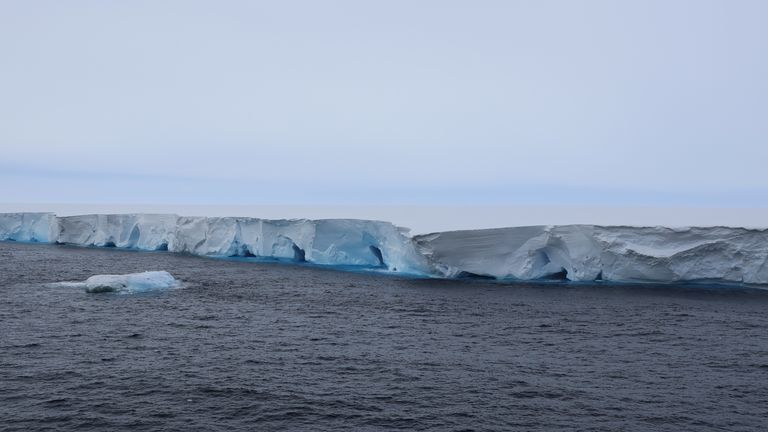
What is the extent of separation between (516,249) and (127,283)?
15.8 metres

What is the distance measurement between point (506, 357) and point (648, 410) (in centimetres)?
391

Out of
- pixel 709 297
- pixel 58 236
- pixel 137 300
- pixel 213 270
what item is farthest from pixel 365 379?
pixel 58 236

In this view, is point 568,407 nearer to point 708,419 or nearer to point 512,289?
point 708,419

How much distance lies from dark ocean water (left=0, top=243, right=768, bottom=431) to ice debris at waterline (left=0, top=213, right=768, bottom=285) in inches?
53.6

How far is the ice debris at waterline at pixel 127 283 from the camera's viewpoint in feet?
73.9

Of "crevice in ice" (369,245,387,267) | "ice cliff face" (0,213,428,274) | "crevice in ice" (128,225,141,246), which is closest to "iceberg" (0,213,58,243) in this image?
"ice cliff face" (0,213,428,274)

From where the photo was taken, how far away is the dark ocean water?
10391mm

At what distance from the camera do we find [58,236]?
4509 cm

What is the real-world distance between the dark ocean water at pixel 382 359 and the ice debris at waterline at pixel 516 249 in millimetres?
1361

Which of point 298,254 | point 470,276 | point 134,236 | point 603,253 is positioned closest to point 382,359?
point 603,253

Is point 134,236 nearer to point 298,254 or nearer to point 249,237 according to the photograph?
point 249,237

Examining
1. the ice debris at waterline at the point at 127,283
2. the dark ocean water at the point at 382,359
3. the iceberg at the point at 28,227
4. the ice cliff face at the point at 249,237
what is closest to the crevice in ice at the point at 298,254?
the ice cliff face at the point at 249,237

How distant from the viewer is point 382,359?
45.9 feet

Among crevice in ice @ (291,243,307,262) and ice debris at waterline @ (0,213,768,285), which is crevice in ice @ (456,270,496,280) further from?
crevice in ice @ (291,243,307,262)
